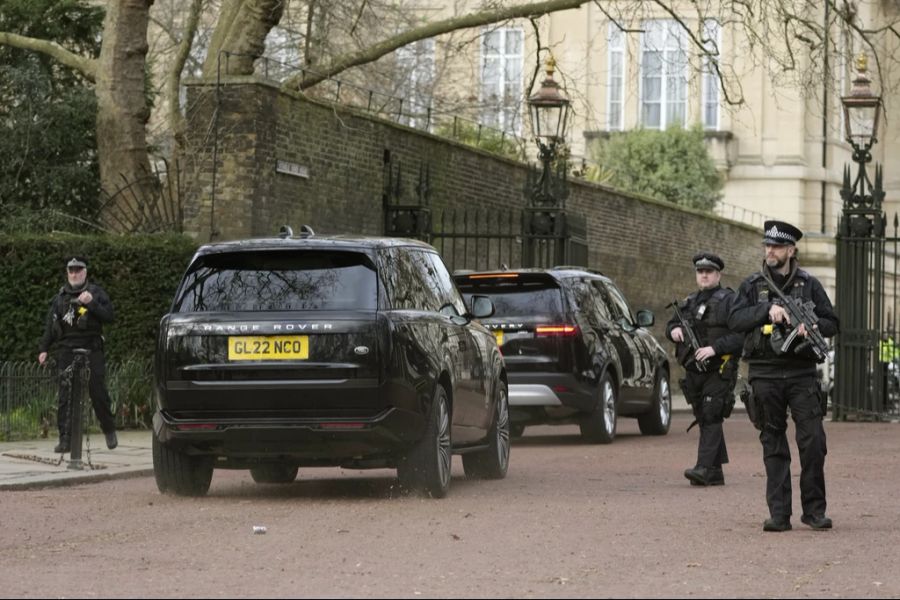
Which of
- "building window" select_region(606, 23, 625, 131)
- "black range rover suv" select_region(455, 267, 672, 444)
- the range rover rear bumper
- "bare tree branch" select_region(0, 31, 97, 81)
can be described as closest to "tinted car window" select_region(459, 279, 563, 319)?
"black range rover suv" select_region(455, 267, 672, 444)

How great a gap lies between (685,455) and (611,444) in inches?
74.8

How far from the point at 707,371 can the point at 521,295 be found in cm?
526

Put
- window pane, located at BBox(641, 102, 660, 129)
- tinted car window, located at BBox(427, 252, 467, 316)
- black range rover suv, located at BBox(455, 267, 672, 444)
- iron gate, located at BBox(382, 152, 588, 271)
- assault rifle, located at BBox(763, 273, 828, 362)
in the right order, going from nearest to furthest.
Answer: assault rifle, located at BBox(763, 273, 828, 362)
tinted car window, located at BBox(427, 252, 467, 316)
black range rover suv, located at BBox(455, 267, 672, 444)
iron gate, located at BBox(382, 152, 588, 271)
window pane, located at BBox(641, 102, 660, 129)

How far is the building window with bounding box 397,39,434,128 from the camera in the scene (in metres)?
45.8

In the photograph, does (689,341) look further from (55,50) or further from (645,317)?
(55,50)

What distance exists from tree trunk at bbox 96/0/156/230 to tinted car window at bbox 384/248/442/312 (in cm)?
1073

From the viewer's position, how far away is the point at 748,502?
1372 centimetres

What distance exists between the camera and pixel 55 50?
25.9 m

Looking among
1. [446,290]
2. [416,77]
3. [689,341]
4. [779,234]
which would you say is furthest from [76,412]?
[416,77]

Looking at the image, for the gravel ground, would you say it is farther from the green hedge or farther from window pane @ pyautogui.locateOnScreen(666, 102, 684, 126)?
window pane @ pyautogui.locateOnScreen(666, 102, 684, 126)

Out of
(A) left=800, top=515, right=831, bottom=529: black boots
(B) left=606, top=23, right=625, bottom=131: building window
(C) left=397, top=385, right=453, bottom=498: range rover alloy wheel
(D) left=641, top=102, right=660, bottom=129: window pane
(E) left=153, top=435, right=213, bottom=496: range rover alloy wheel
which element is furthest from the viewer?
(D) left=641, top=102, right=660, bottom=129: window pane

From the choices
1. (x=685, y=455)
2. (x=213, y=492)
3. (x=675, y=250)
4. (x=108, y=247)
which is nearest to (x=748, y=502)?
(x=213, y=492)

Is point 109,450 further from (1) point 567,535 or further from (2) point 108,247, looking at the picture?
(1) point 567,535

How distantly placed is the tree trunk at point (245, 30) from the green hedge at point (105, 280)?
4.94 metres
